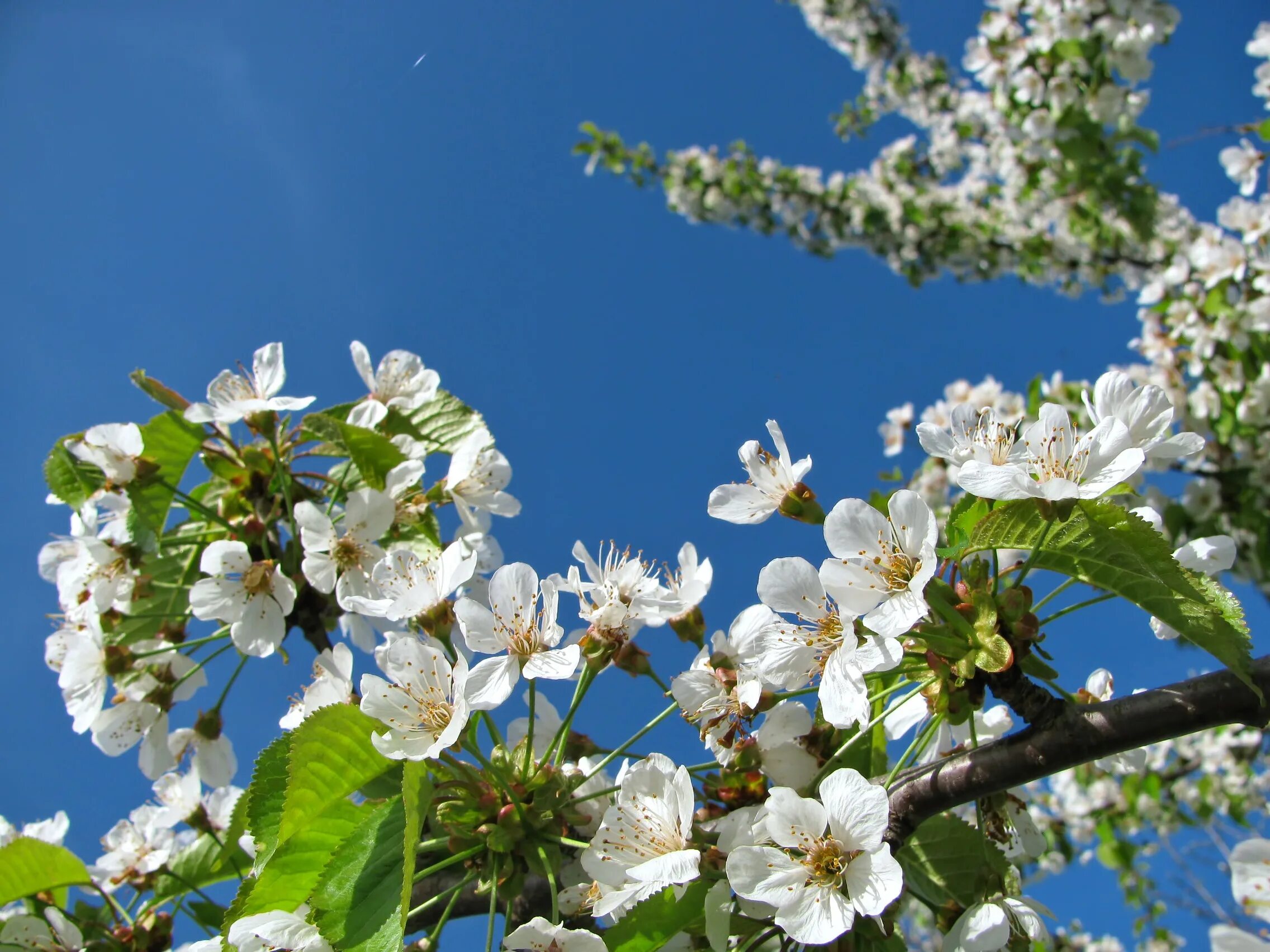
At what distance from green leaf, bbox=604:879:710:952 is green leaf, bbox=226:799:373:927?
449mm

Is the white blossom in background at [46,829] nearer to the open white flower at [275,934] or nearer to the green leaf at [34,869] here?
the green leaf at [34,869]

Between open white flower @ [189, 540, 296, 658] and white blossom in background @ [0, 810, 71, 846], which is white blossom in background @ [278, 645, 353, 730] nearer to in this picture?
open white flower @ [189, 540, 296, 658]

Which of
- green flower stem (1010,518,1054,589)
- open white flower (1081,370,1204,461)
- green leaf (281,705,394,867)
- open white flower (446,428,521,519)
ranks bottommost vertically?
green leaf (281,705,394,867)

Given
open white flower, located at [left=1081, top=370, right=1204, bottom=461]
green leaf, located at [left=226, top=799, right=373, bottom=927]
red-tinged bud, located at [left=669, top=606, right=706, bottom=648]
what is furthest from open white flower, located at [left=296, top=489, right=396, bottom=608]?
open white flower, located at [left=1081, top=370, right=1204, bottom=461]

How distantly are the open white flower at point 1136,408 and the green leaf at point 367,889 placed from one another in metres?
1.30

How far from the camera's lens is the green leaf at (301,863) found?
49.0 inches

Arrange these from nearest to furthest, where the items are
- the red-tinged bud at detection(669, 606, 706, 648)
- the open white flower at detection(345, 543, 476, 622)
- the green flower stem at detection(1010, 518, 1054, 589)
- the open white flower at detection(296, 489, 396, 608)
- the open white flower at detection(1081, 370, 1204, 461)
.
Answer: the green flower stem at detection(1010, 518, 1054, 589), the open white flower at detection(1081, 370, 1204, 461), the open white flower at detection(345, 543, 476, 622), the red-tinged bud at detection(669, 606, 706, 648), the open white flower at detection(296, 489, 396, 608)

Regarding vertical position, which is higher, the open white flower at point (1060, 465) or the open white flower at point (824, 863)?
the open white flower at point (1060, 465)

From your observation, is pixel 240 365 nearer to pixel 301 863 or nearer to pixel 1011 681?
pixel 301 863

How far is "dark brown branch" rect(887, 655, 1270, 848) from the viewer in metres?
1.12

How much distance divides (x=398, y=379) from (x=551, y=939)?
5.08ft

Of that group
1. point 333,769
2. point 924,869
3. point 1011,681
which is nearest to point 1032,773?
point 1011,681

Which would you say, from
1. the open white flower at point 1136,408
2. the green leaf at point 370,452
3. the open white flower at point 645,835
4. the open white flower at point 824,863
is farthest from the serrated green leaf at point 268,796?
the open white flower at point 1136,408

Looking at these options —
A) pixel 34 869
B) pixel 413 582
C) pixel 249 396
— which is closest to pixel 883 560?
pixel 413 582
